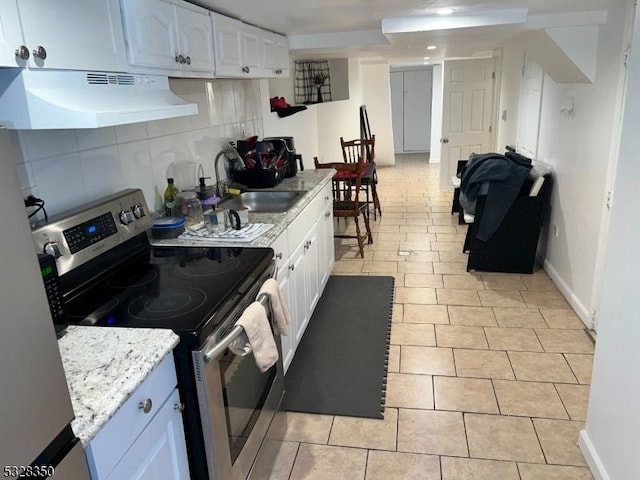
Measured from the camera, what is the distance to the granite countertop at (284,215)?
2.19 metres

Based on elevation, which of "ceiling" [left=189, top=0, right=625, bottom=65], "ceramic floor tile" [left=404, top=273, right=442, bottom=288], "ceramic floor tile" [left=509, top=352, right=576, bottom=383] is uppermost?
"ceiling" [left=189, top=0, right=625, bottom=65]

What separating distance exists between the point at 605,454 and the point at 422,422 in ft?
2.56

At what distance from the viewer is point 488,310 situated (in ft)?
11.5

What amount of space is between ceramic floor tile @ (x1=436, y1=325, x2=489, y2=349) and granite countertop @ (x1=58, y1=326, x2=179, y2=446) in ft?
7.14

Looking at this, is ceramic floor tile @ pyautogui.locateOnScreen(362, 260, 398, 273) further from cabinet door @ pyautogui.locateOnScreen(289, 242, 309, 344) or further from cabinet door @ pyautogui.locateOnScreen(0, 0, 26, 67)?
cabinet door @ pyautogui.locateOnScreen(0, 0, 26, 67)

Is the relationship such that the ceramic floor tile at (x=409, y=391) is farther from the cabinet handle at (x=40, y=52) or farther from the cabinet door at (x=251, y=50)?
the cabinet handle at (x=40, y=52)

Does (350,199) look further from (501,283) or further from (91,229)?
(91,229)

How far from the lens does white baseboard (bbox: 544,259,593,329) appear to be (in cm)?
322

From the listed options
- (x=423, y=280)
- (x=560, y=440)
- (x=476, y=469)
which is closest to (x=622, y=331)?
(x=560, y=440)

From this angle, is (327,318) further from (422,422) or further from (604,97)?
(604,97)

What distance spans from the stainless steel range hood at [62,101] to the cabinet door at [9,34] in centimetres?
6

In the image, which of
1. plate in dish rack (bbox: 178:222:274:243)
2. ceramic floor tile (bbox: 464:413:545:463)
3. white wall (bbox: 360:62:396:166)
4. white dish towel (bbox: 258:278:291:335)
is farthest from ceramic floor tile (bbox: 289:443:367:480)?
white wall (bbox: 360:62:396:166)

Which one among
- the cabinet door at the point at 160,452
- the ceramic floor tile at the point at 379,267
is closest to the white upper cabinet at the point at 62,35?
the cabinet door at the point at 160,452

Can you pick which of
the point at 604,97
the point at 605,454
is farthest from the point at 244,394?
the point at 604,97
